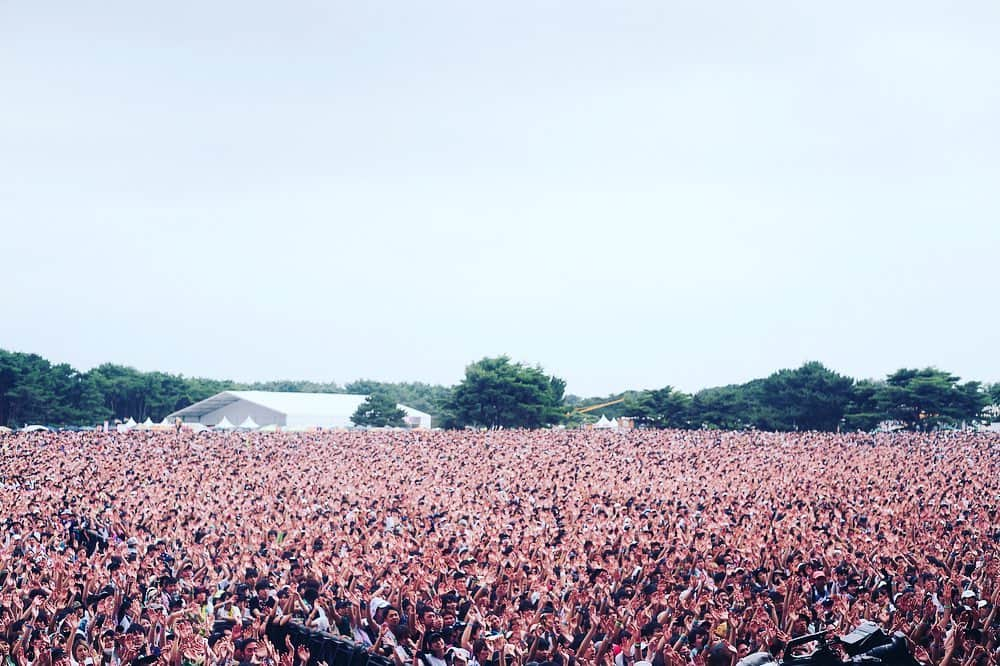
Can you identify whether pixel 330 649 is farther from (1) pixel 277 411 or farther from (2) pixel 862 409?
(1) pixel 277 411

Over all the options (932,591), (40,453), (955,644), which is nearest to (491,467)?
(40,453)

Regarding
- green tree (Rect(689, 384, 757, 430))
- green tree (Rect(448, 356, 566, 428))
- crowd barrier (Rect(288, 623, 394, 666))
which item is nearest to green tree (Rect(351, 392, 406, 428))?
green tree (Rect(448, 356, 566, 428))

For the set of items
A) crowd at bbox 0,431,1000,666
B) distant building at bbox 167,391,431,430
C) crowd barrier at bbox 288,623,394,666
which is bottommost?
crowd barrier at bbox 288,623,394,666

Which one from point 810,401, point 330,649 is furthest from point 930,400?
point 330,649

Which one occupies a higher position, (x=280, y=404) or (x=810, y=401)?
(x=810, y=401)

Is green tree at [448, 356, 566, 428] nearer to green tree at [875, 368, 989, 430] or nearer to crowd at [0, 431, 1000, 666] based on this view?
green tree at [875, 368, 989, 430]

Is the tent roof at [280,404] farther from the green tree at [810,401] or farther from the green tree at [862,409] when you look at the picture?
the green tree at [862,409]
